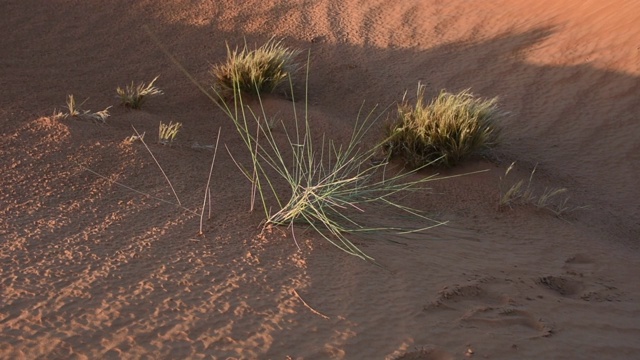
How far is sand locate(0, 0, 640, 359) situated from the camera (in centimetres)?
366

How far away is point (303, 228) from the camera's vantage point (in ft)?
15.7

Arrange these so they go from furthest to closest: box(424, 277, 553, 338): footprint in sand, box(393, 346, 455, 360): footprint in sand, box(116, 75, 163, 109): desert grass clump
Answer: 1. box(116, 75, 163, 109): desert grass clump
2. box(424, 277, 553, 338): footprint in sand
3. box(393, 346, 455, 360): footprint in sand

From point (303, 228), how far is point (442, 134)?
2156 millimetres

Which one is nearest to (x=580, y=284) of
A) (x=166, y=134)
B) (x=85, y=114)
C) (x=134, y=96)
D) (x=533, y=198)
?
(x=533, y=198)

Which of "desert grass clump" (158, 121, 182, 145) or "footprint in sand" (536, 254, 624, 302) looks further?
"desert grass clump" (158, 121, 182, 145)

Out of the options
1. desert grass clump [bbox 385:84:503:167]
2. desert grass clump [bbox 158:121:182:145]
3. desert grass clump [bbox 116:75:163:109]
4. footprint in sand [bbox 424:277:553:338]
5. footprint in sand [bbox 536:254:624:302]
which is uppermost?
desert grass clump [bbox 116:75:163:109]

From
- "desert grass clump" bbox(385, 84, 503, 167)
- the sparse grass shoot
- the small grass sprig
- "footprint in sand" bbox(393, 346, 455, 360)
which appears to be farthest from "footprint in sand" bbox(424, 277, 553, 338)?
the small grass sprig

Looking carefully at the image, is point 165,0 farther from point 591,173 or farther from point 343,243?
point 343,243

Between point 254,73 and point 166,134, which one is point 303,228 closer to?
point 166,134

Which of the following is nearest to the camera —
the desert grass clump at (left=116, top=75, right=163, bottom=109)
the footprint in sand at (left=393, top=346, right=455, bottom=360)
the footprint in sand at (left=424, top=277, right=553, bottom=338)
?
the footprint in sand at (left=393, top=346, right=455, bottom=360)

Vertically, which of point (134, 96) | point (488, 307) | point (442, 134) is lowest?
point (488, 307)

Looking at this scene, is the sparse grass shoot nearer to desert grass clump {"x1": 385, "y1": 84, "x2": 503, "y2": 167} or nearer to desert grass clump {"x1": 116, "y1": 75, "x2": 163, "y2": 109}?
desert grass clump {"x1": 385, "y1": 84, "x2": 503, "y2": 167}

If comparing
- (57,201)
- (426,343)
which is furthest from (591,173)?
(57,201)

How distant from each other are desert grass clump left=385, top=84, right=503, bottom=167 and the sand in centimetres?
19
